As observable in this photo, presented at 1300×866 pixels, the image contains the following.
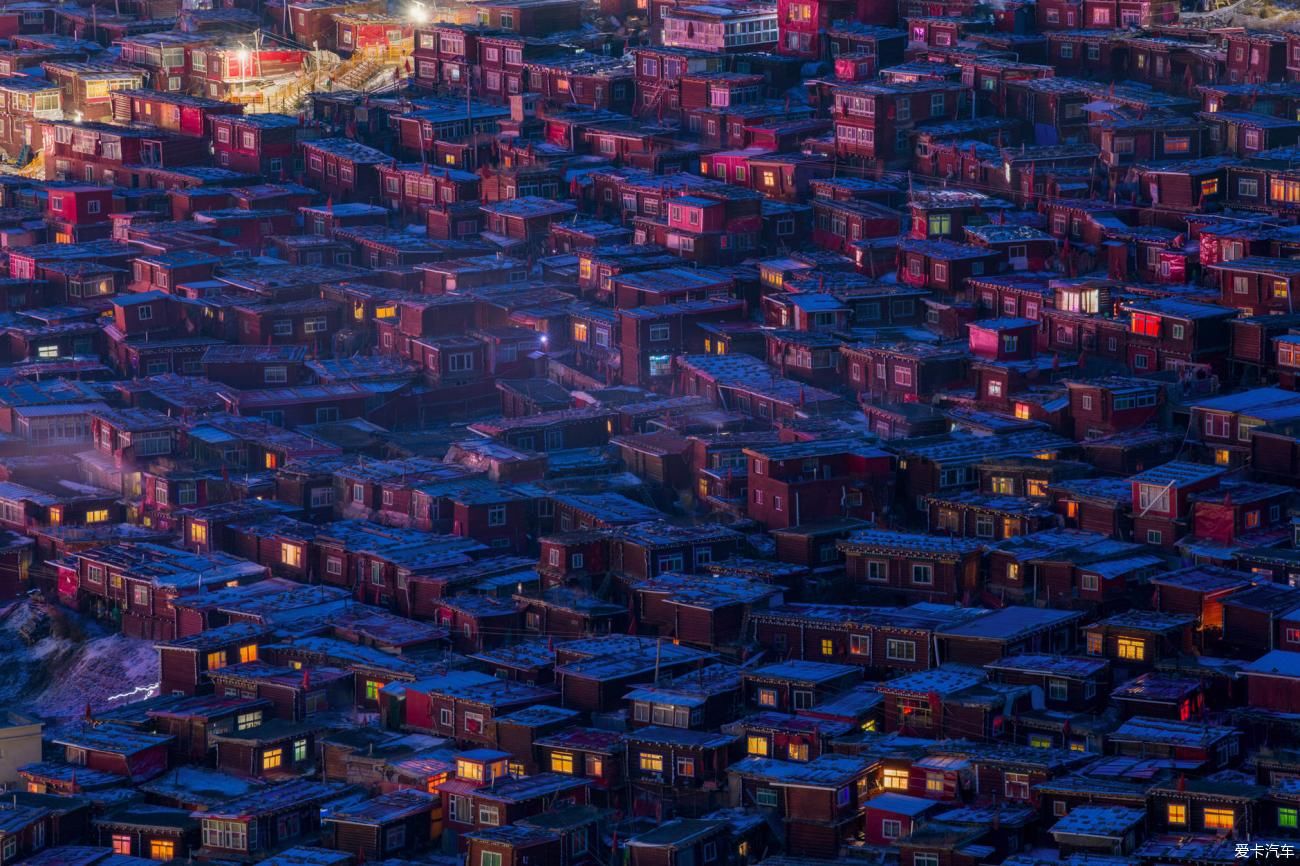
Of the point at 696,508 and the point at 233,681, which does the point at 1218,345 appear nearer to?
the point at 696,508

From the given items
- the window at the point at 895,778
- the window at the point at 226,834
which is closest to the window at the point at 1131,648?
the window at the point at 895,778

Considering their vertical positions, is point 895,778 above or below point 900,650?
below

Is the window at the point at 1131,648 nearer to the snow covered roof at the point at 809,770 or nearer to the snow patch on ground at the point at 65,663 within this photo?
the snow covered roof at the point at 809,770

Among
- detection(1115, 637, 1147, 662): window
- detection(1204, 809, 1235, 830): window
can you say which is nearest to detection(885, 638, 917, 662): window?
detection(1115, 637, 1147, 662): window

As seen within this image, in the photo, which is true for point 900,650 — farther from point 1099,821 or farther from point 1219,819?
point 1219,819

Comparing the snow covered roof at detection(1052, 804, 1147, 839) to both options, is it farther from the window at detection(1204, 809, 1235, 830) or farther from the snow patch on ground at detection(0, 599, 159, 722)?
the snow patch on ground at detection(0, 599, 159, 722)

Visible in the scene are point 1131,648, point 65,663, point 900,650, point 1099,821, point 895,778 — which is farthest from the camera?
point 65,663

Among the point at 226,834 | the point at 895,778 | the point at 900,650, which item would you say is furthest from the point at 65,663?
the point at 895,778
